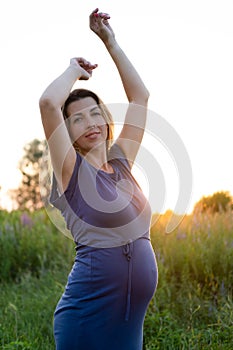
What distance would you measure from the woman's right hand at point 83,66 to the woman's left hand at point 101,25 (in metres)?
0.23

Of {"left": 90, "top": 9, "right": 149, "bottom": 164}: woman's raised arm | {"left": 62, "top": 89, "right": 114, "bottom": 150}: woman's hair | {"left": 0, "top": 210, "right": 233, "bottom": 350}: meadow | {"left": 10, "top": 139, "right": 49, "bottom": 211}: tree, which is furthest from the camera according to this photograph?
{"left": 10, "top": 139, "right": 49, "bottom": 211}: tree

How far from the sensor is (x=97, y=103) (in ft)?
8.98

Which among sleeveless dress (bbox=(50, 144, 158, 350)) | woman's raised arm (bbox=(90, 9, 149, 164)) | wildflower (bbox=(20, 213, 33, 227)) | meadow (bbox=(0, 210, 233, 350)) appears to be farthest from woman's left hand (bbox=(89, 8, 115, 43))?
wildflower (bbox=(20, 213, 33, 227))

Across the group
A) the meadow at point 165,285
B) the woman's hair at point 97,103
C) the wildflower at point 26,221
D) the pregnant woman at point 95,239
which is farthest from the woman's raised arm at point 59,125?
the wildflower at point 26,221

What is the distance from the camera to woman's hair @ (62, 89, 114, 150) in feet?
8.79

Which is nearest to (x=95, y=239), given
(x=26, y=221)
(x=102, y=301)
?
(x=102, y=301)

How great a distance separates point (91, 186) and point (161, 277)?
2749mm

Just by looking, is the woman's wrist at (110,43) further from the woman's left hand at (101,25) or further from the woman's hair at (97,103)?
the woman's hair at (97,103)

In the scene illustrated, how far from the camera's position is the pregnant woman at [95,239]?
242 centimetres

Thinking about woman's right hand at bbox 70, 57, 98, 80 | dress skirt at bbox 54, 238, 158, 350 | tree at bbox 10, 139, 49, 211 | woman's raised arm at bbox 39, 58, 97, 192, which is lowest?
dress skirt at bbox 54, 238, 158, 350

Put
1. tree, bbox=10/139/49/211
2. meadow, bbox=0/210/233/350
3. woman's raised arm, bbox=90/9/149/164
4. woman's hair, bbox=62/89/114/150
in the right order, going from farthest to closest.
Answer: tree, bbox=10/139/49/211 < meadow, bbox=0/210/233/350 < woman's raised arm, bbox=90/9/149/164 < woman's hair, bbox=62/89/114/150

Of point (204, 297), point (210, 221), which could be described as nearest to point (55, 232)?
point (210, 221)

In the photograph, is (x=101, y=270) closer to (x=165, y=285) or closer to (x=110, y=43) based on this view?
(x=110, y=43)

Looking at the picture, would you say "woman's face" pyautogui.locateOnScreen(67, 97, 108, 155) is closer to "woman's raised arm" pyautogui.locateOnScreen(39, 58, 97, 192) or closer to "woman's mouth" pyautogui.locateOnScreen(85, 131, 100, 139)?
"woman's mouth" pyautogui.locateOnScreen(85, 131, 100, 139)
